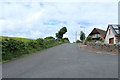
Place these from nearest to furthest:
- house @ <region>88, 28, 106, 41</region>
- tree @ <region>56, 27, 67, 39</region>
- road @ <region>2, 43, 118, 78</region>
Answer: road @ <region>2, 43, 118, 78</region> < house @ <region>88, 28, 106, 41</region> < tree @ <region>56, 27, 67, 39</region>

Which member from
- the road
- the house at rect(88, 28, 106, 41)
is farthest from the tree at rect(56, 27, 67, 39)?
the road

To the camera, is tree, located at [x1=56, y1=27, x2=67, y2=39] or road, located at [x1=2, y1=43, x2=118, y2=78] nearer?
road, located at [x1=2, y1=43, x2=118, y2=78]

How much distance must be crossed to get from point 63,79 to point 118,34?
68.4 feet

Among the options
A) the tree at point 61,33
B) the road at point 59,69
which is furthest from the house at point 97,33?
the road at point 59,69

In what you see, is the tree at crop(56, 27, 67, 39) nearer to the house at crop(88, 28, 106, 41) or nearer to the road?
the house at crop(88, 28, 106, 41)

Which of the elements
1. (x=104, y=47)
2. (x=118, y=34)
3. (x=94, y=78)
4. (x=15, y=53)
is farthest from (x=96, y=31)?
(x=94, y=78)

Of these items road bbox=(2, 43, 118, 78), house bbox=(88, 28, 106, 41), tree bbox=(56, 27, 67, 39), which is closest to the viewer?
road bbox=(2, 43, 118, 78)

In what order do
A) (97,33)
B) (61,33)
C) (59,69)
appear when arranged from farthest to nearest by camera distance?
(61,33) → (97,33) → (59,69)

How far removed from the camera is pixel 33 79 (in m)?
4.62

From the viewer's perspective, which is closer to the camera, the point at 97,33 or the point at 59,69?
the point at 59,69

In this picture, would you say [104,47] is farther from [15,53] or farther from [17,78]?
[17,78]

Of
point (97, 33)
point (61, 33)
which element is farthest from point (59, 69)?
point (61, 33)

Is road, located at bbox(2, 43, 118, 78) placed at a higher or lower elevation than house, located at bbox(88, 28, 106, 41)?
lower

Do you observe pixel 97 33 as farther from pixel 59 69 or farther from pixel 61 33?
pixel 59 69
